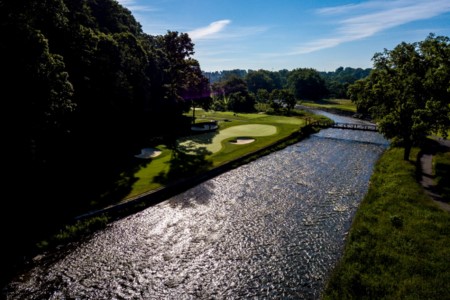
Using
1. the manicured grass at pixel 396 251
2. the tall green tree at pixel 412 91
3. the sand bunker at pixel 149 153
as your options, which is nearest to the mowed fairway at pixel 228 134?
the sand bunker at pixel 149 153

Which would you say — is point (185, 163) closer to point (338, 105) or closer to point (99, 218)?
point (99, 218)

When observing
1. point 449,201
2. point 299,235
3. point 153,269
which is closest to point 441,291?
point 299,235

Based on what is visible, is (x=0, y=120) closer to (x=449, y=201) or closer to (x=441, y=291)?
(x=441, y=291)

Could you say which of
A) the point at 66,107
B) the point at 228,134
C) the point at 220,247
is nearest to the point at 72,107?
the point at 66,107

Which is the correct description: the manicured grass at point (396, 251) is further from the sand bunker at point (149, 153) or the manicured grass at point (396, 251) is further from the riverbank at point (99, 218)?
the sand bunker at point (149, 153)

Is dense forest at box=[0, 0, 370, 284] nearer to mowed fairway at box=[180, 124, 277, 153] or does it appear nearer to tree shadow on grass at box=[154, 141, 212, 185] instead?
tree shadow on grass at box=[154, 141, 212, 185]
